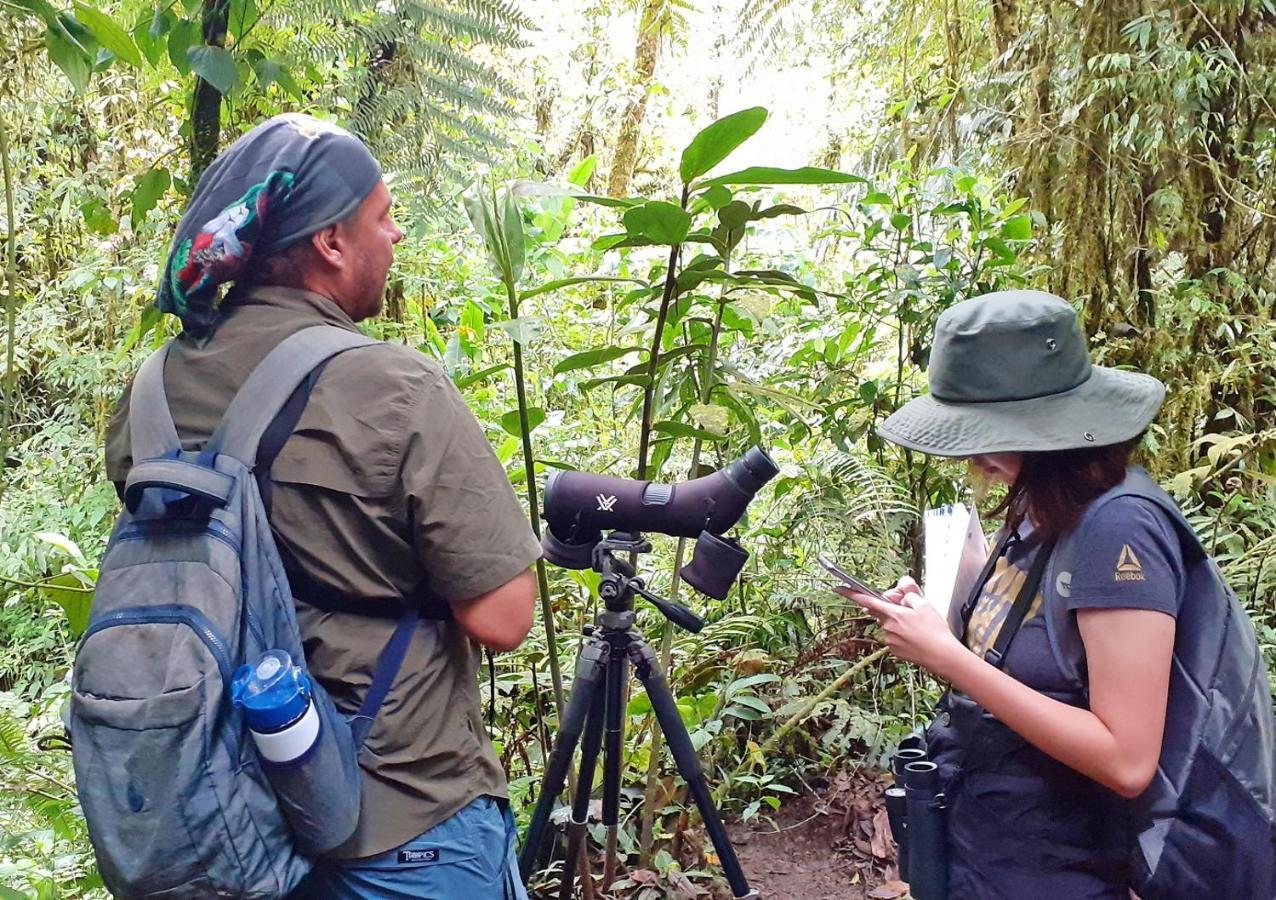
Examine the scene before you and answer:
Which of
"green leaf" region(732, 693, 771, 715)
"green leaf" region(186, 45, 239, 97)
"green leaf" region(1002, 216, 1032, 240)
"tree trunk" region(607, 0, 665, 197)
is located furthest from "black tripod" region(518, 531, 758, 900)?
"tree trunk" region(607, 0, 665, 197)

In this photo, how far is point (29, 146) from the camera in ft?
16.1

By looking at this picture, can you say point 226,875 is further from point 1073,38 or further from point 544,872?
point 1073,38

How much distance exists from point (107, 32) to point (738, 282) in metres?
1.09

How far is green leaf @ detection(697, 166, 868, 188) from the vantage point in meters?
1.53

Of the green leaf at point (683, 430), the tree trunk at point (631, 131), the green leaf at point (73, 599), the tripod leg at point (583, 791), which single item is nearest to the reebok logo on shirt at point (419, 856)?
the tripod leg at point (583, 791)

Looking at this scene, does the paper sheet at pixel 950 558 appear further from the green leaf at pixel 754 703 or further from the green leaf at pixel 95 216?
the green leaf at pixel 95 216

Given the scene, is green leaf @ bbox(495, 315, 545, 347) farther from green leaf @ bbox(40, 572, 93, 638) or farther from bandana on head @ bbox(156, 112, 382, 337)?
green leaf @ bbox(40, 572, 93, 638)

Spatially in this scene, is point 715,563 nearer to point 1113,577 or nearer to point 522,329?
point 522,329

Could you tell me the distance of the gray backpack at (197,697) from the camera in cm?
91

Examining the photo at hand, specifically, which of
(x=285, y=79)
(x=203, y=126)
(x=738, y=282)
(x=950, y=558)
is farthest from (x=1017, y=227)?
(x=203, y=126)

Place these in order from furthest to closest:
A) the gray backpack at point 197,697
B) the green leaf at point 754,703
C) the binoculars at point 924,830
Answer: the green leaf at point 754,703 → the binoculars at point 924,830 → the gray backpack at point 197,697

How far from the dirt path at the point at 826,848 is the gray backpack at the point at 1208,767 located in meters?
1.33

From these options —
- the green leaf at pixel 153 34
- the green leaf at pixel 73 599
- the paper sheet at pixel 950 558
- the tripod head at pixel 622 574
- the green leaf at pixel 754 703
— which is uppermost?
the green leaf at pixel 153 34

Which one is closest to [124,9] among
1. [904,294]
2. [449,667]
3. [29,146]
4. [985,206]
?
[449,667]
